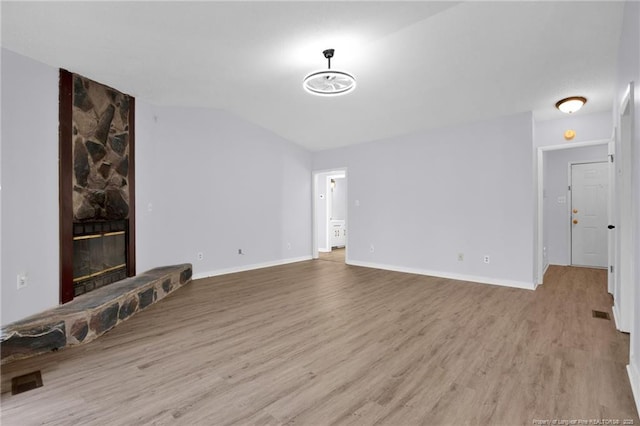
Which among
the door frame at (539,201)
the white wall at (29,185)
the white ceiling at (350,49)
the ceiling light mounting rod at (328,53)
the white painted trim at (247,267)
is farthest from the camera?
the white painted trim at (247,267)

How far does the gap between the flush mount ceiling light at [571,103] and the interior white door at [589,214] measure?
2534mm

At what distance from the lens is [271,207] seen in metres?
5.99

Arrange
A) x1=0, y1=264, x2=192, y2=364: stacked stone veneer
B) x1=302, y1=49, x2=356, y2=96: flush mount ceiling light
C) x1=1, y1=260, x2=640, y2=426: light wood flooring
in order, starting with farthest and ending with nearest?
x1=302, y1=49, x2=356, y2=96: flush mount ceiling light → x1=0, y1=264, x2=192, y2=364: stacked stone veneer → x1=1, y1=260, x2=640, y2=426: light wood flooring

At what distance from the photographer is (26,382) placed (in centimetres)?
201

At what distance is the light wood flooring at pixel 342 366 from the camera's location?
5.52ft

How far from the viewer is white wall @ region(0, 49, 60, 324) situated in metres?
2.65

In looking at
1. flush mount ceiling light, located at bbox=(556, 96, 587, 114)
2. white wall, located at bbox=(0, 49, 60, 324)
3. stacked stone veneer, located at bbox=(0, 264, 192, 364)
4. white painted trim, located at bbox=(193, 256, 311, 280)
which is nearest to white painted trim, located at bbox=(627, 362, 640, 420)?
flush mount ceiling light, located at bbox=(556, 96, 587, 114)

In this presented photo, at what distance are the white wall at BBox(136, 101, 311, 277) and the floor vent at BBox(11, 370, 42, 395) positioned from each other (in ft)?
7.29

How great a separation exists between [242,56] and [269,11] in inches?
32.7

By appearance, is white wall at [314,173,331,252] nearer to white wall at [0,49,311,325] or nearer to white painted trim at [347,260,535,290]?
white wall at [0,49,311,325]

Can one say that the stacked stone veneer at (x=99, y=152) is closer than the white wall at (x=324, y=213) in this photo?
Yes

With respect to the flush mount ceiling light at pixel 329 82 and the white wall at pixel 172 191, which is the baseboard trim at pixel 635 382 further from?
the white wall at pixel 172 191

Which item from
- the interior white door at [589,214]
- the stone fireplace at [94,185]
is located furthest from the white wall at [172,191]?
the interior white door at [589,214]

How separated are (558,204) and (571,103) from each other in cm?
285
